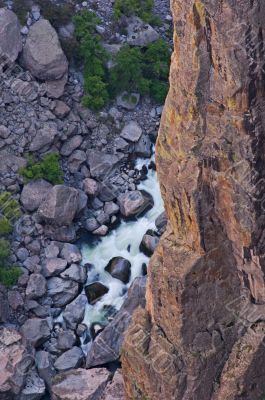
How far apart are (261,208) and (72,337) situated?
13326 mm

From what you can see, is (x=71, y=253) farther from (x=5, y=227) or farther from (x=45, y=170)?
(x=45, y=170)

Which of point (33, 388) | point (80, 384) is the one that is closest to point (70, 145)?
point (33, 388)

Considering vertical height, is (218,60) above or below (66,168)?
above

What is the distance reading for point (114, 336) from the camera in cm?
2673

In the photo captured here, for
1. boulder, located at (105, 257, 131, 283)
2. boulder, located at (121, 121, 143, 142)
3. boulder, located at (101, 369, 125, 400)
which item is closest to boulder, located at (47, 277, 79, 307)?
boulder, located at (105, 257, 131, 283)

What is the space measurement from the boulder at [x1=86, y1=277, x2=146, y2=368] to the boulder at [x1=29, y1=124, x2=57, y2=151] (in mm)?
8284

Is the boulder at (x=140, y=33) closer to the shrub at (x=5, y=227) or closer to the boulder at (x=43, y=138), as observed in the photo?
the boulder at (x=43, y=138)

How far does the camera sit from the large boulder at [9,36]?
31906 mm

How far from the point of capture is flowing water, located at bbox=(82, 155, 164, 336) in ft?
94.7

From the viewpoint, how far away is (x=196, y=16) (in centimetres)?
1531

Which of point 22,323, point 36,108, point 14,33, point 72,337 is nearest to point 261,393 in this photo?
point 72,337

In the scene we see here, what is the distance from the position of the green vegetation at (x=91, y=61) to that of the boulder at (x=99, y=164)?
2472 mm

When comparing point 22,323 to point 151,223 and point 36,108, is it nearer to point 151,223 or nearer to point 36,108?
point 151,223

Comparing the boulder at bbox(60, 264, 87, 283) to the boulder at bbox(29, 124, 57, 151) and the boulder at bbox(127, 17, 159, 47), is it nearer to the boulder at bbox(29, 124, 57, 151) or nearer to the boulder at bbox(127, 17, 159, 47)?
the boulder at bbox(29, 124, 57, 151)
